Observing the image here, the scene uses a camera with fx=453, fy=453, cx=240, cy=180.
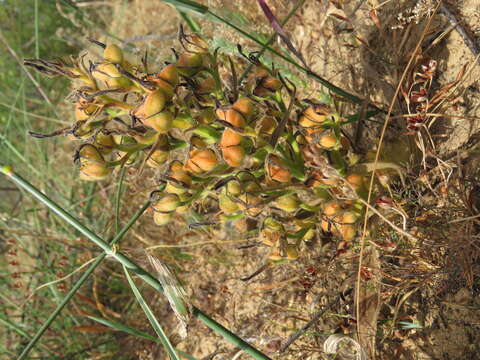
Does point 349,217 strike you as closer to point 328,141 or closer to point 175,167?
point 328,141

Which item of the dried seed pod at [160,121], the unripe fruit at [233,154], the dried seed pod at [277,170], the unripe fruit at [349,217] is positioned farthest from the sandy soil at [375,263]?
the dried seed pod at [160,121]

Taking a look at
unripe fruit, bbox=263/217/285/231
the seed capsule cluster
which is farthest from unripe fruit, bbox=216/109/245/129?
unripe fruit, bbox=263/217/285/231

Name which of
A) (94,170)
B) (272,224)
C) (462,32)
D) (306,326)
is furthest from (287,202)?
(462,32)

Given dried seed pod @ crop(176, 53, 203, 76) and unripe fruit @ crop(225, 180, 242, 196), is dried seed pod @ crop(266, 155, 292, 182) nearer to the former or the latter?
unripe fruit @ crop(225, 180, 242, 196)

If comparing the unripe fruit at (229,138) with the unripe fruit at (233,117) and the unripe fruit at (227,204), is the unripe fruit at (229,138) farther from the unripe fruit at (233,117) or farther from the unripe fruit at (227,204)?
the unripe fruit at (227,204)

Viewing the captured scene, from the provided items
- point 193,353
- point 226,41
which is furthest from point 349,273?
point 226,41
